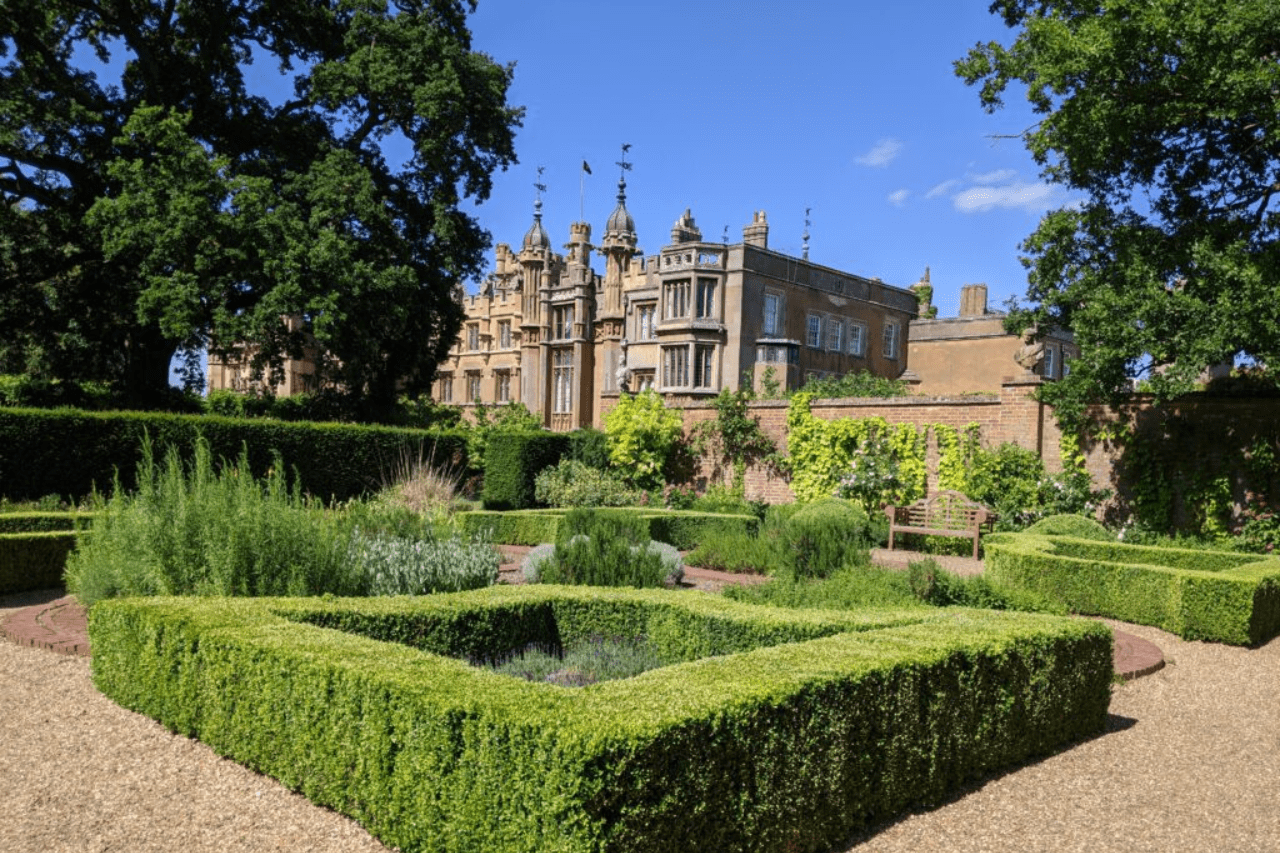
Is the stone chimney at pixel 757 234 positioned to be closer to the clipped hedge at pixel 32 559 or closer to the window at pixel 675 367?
the window at pixel 675 367

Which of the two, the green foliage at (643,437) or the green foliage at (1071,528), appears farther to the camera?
the green foliage at (643,437)

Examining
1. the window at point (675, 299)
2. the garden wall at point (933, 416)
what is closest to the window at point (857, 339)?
the window at point (675, 299)

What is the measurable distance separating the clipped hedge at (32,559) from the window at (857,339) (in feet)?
97.6

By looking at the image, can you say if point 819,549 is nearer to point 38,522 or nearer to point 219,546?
point 219,546

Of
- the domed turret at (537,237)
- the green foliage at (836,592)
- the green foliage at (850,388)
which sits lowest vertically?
the green foliage at (836,592)

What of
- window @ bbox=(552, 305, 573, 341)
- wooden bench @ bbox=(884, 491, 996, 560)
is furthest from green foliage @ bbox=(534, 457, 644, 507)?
window @ bbox=(552, 305, 573, 341)

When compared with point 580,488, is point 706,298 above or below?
above

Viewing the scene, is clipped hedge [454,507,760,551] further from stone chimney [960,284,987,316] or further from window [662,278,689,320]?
stone chimney [960,284,987,316]

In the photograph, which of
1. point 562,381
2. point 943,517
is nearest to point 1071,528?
point 943,517

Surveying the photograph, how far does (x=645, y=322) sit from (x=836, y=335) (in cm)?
737

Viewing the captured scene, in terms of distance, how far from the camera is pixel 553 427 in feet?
132

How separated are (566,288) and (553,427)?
611 cm

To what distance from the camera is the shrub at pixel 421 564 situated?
7.55 m

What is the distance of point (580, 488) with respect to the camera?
1977 cm
